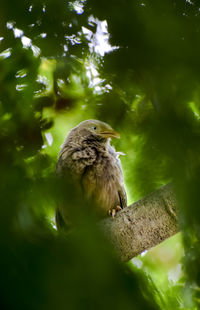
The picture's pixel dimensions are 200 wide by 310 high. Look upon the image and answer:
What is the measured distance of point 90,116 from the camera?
173cm

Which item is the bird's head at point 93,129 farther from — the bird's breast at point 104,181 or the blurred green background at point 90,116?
the blurred green background at point 90,116

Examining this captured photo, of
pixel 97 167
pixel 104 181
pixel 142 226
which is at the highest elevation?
pixel 97 167

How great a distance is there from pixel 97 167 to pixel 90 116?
1.98 m

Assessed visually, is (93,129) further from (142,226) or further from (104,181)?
(142,226)

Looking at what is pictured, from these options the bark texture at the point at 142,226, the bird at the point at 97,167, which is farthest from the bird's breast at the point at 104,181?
the bark texture at the point at 142,226

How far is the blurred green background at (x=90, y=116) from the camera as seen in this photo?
33.2 inches

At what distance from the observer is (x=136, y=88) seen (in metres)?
1.41

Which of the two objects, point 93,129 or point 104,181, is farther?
point 93,129

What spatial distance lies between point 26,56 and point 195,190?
2.83 feet

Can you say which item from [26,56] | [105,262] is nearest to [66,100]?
[26,56]

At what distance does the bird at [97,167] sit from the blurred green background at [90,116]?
1837mm

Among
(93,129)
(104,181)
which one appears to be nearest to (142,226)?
(104,181)

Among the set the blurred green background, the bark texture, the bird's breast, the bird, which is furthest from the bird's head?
the blurred green background

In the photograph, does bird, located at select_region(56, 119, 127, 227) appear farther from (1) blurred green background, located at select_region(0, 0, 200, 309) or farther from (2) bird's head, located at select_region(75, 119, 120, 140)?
(1) blurred green background, located at select_region(0, 0, 200, 309)
